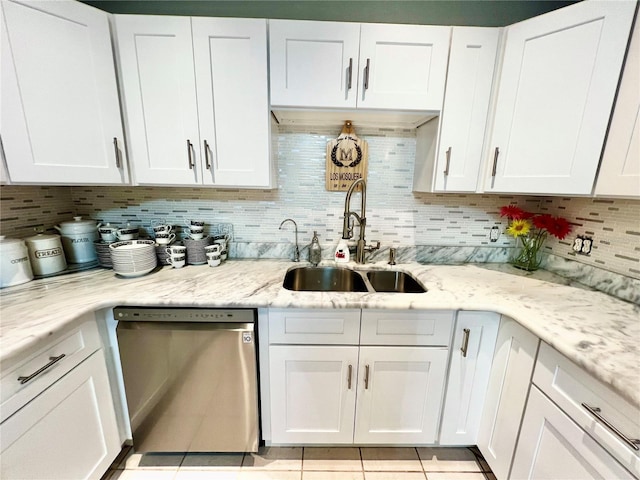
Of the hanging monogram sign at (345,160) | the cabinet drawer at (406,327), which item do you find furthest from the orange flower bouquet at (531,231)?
the hanging monogram sign at (345,160)

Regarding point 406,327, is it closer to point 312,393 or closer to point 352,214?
point 312,393

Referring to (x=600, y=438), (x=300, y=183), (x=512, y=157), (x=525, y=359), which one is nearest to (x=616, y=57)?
(x=512, y=157)

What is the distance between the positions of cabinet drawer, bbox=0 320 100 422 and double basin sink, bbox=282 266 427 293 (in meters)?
0.95

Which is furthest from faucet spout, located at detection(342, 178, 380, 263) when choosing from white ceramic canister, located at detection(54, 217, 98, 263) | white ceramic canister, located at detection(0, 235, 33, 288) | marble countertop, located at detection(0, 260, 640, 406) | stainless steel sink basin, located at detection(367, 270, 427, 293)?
white ceramic canister, located at detection(0, 235, 33, 288)

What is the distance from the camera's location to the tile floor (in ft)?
4.17

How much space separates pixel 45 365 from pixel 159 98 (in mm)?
1194

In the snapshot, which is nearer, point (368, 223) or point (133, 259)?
point (133, 259)

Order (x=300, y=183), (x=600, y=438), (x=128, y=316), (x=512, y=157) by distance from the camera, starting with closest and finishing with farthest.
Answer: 1. (x=600, y=438)
2. (x=128, y=316)
3. (x=512, y=157)
4. (x=300, y=183)

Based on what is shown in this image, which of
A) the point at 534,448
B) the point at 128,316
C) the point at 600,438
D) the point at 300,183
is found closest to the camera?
the point at 600,438

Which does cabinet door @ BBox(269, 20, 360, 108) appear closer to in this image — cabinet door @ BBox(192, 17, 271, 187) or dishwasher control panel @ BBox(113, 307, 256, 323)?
cabinet door @ BBox(192, 17, 271, 187)

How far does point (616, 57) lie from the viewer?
1.00 metres

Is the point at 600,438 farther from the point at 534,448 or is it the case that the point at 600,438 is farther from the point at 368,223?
the point at 368,223

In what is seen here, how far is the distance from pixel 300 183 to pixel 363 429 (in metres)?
1.41

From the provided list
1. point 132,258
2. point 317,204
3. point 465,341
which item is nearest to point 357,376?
point 465,341
